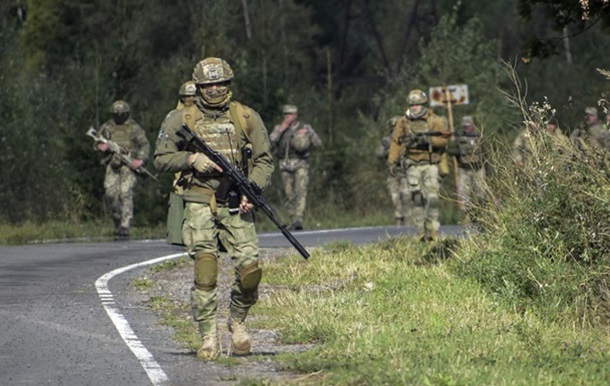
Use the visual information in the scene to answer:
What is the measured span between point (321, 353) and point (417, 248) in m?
8.45

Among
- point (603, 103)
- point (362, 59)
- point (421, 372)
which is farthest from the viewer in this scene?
point (362, 59)

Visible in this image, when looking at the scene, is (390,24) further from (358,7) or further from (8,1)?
(8,1)

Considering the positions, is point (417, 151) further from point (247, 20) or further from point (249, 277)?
point (247, 20)

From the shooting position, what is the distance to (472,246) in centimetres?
1673

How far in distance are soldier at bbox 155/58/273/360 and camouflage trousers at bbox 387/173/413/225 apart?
63.2 feet

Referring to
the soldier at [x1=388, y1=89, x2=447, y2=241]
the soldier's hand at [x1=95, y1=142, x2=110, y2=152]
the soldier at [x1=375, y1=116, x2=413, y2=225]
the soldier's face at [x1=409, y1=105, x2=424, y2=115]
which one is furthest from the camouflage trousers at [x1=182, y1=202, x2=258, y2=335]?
the soldier at [x1=375, y1=116, x2=413, y2=225]

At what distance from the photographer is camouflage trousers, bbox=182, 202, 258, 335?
458 inches

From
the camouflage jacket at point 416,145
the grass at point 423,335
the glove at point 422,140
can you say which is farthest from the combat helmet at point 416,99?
the grass at point 423,335

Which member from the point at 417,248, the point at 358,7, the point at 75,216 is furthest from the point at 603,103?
the point at 358,7

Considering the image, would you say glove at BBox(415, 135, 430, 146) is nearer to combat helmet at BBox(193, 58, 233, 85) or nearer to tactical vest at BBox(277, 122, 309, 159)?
tactical vest at BBox(277, 122, 309, 159)

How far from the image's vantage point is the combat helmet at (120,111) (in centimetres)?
2589

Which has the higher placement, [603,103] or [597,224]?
[603,103]

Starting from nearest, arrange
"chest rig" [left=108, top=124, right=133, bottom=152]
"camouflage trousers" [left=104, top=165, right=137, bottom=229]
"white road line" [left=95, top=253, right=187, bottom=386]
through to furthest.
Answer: "white road line" [left=95, top=253, right=187, bottom=386], "chest rig" [left=108, top=124, right=133, bottom=152], "camouflage trousers" [left=104, top=165, right=137, bottom=229]

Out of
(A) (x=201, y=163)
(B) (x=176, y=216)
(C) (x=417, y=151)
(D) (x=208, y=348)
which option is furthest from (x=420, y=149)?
(D) (x=208, y=348)
